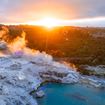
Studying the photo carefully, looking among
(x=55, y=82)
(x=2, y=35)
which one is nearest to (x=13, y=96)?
(x=55, y=82)

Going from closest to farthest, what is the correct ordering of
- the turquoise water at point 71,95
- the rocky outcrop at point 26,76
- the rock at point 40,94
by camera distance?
the rocky outcrop at point 26,76, the turquoise water at point 71,95, the rock at point 40,94

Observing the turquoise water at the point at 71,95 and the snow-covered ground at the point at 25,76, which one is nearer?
the snow-covered ground at the point at 25,76

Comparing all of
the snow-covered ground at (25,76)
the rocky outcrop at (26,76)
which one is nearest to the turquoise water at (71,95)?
the rocky outcrop at (26,76)

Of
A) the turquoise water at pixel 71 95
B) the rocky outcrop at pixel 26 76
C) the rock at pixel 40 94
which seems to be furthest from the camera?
the rock at pixel 40 94

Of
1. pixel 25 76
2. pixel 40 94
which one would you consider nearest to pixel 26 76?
pixel 25 76

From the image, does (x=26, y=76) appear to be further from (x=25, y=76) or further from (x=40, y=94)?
(x=40, y=94)

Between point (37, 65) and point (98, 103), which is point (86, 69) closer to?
point (37, 65)

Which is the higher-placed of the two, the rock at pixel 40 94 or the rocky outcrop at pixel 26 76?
the rocky outcrop at pixel 26 76

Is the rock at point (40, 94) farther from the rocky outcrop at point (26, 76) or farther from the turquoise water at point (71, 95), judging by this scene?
the turquoise water at point (71, 95)
